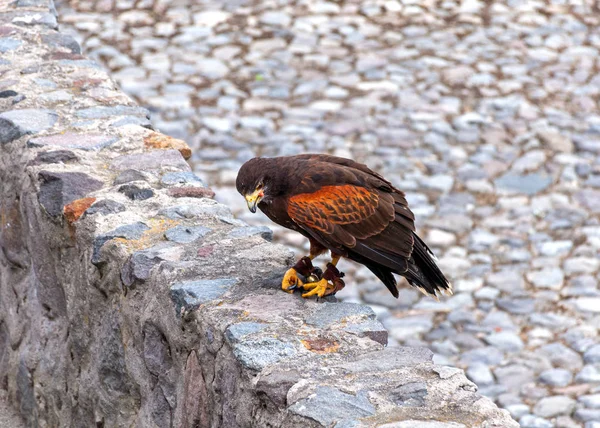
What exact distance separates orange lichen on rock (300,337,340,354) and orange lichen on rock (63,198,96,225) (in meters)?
1.48

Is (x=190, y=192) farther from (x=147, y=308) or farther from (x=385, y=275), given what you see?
(x=385, y=275)

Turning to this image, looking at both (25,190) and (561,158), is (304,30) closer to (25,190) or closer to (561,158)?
(561,158)

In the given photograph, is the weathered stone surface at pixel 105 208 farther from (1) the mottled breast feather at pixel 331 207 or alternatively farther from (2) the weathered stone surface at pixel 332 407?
(2) the weathered stone surface at pixel 332 407

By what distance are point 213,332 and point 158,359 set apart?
46 centimetres

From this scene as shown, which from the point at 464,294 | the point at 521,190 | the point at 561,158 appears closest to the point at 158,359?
the point at 464,294

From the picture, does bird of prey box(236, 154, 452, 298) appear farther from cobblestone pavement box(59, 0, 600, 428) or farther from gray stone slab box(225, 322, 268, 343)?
cobblestone pavement box(59, 0, 600, 428)

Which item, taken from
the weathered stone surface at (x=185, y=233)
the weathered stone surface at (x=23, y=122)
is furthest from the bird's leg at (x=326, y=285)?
the weathered stone surface at (x=23, y=122)

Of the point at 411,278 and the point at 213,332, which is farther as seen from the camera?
the point at 411,278

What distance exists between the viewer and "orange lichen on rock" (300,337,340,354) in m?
3.41

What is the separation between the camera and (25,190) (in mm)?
4938

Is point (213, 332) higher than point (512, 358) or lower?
higher

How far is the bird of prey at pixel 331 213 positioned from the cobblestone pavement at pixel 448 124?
3.03 m

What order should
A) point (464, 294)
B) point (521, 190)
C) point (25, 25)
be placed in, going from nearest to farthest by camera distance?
point (25, 25)
point (464, 294)
point (521, 190)

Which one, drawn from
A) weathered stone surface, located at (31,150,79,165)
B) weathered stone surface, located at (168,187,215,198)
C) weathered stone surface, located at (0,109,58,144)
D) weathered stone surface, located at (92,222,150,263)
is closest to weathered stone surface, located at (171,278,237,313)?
weathered stone surface, located at (92,222,150,263)
